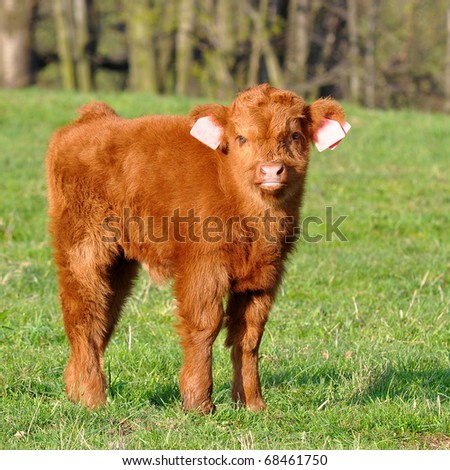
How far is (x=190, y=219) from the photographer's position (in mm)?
4660

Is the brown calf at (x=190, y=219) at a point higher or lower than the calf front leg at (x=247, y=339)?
higher

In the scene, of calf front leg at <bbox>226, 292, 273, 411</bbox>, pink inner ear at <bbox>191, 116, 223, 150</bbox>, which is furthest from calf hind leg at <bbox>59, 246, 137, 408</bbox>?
→ pink inner ear at <bbox>191, 116, 223, 150</bbox>

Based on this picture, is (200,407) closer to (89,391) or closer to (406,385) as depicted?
(89,391)

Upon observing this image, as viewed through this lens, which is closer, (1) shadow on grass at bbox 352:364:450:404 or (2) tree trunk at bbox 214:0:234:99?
(1) shadow on grass at bbox 352:364:450:404

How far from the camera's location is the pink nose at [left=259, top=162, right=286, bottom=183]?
4.41m

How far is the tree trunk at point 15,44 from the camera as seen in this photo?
23953 millimetres

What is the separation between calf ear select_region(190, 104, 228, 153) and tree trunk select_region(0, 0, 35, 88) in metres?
20.4

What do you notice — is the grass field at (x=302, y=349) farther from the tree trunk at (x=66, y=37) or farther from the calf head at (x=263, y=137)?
the tree trunk at (x=66, y=37)

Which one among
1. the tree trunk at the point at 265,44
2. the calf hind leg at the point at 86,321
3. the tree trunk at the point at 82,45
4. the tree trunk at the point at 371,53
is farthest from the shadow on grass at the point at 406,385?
the tree trunk at the point at 82,45

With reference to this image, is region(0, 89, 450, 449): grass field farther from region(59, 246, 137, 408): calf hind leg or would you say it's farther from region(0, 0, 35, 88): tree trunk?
region(0, 0, 35, 88): tree trunk

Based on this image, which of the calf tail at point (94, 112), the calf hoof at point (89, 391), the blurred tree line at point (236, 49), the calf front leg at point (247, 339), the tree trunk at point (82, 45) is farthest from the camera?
the tree trunk at point (82, 45)

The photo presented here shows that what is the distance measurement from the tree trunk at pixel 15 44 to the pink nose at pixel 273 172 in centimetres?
2098

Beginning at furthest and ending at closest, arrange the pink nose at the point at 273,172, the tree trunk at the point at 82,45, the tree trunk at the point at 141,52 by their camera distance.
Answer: the tree trunk at the point at 82,45, the tree trunk at the point at 141,52, the pink nose at the point at 273,172

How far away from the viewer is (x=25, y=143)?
48.2 ft
